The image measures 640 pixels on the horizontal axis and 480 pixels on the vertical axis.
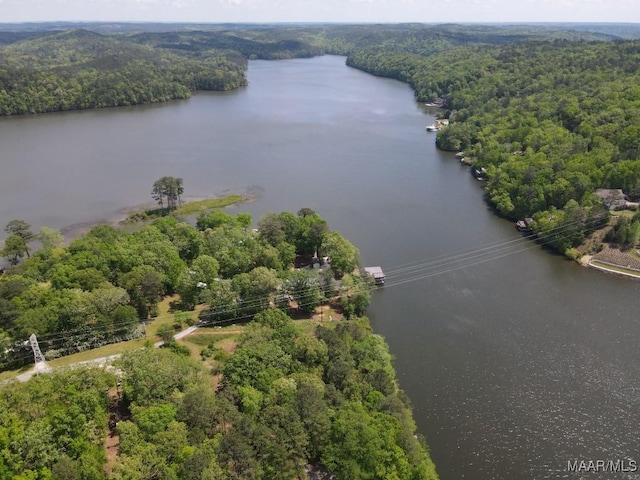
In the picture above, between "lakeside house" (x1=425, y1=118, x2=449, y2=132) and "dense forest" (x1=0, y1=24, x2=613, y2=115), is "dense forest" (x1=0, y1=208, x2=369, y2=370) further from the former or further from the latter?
"dense forest" (x1=0, y1=24, x2=613, y2=115)

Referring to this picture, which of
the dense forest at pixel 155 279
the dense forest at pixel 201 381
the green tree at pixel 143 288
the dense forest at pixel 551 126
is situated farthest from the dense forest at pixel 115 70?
the green tree at pixel 143 288

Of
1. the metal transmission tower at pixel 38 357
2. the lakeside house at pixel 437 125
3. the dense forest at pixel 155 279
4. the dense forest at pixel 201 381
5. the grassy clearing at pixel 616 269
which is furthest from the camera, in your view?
the lakeside house at pixel 437 125

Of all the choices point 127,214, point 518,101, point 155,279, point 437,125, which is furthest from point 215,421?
point 437,125

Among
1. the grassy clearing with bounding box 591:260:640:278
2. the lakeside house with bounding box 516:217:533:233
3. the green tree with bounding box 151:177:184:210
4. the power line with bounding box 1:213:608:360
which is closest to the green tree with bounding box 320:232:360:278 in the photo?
the power line with bounding box 1:213:608:360

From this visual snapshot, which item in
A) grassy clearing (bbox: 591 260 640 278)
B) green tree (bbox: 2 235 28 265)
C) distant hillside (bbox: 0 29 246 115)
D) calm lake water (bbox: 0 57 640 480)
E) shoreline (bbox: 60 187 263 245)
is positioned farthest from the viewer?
distant hillside (bbox: 0 29 246 115)

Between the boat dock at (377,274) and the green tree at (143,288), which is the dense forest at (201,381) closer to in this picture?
the green tree at (143,288)
